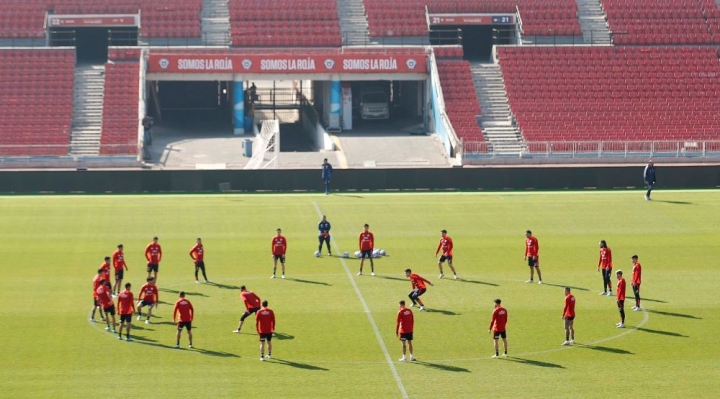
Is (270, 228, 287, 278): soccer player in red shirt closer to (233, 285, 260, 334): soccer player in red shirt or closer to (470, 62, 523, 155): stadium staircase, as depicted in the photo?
(233, 285, 260, 334): soccer player in red shirt

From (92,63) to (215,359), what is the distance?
149 feet

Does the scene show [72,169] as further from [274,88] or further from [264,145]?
[274,88]

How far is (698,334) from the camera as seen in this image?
2850 centimetres

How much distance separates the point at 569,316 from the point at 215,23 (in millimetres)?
46395

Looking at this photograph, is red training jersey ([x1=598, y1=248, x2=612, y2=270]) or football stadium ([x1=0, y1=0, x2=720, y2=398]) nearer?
football stadium ([x1=0, y1=0, x2=720, y2=398])

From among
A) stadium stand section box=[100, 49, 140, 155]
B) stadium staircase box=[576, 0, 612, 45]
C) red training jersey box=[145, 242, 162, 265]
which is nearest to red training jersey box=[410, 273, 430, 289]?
red training jersey box=[145, 242, 162, 265]

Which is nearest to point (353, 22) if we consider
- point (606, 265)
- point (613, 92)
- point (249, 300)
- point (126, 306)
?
point (613, 92)

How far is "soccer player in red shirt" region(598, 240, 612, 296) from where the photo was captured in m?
32.5

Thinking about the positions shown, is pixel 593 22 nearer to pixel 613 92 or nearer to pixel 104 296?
pixel 613 92

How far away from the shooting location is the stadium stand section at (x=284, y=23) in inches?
2694

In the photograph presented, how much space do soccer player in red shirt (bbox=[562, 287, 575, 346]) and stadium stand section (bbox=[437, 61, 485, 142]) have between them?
107 feet

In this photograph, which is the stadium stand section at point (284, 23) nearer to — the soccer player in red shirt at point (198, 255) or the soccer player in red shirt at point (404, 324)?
the soccer player in red shirt at point (198, 255)

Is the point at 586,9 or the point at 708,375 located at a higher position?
the point at 586,9

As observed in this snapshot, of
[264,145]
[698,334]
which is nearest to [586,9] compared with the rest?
[264,145]
